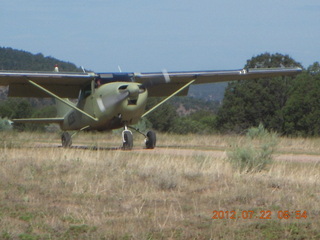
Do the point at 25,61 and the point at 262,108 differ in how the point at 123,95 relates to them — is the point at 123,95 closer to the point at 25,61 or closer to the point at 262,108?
the point at 262,108

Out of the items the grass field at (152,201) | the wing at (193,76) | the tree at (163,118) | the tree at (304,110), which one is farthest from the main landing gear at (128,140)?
the tree at (163,118)

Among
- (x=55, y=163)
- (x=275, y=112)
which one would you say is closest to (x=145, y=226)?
(x=55, y=163)

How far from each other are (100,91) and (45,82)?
2118mm

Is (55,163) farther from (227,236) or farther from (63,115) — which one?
(63,115)

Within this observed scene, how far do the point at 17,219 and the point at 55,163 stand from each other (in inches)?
163

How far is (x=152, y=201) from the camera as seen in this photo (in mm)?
9242

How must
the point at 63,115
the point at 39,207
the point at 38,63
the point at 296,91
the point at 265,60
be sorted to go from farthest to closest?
the point at 38,63 < the point at 265,60 < the point at 296,91 < the point at 63,115 < the point at 39,207

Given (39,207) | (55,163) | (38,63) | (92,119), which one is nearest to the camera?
(39,207)

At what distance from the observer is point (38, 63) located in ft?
468

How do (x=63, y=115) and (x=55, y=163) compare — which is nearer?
(x=55, y=163)

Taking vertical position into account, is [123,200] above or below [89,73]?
below

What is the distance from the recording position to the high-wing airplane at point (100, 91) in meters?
20.7

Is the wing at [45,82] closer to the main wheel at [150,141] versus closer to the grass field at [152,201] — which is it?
the main wheel at [150,141]
